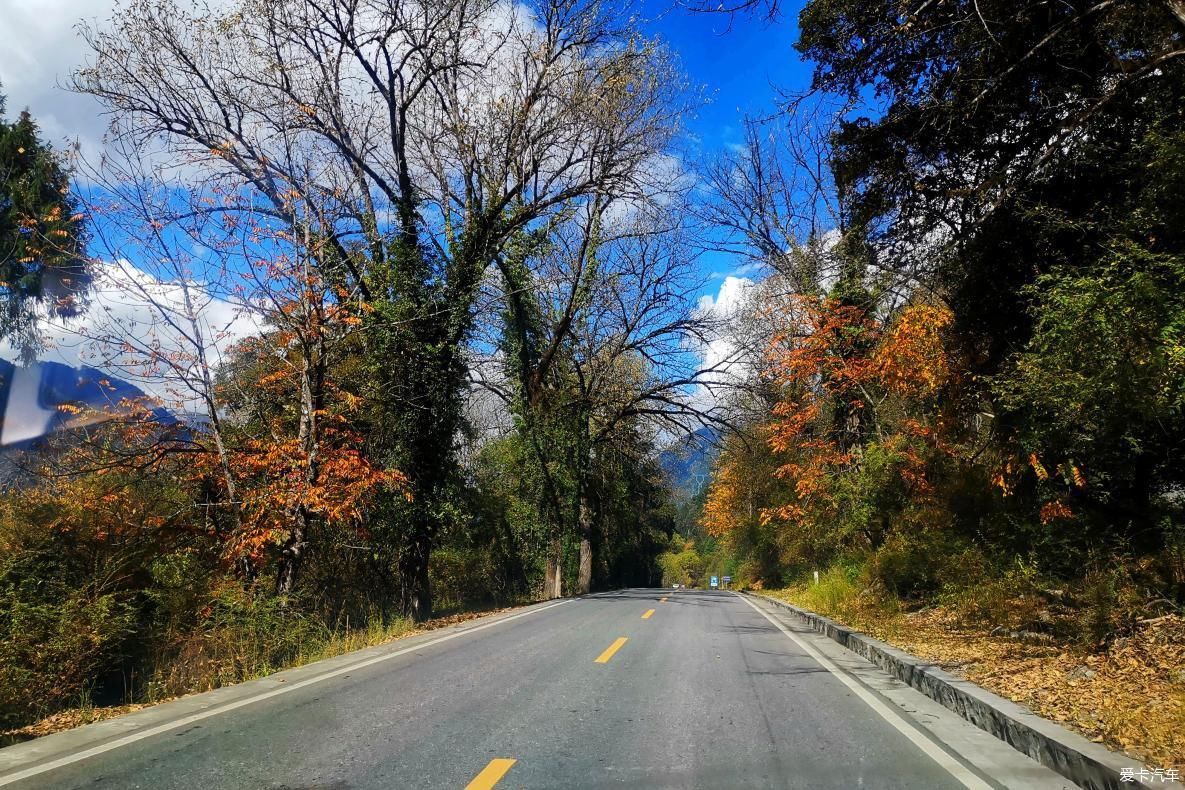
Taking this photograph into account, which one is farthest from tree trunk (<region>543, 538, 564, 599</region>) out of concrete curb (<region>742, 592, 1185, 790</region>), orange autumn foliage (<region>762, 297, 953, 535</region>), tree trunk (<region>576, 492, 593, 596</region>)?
concrete curb (<region>742, 592, 1185, 790</region>)

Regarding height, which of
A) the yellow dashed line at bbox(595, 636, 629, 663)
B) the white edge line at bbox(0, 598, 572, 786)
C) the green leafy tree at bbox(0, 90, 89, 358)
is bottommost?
the yellow dashed line at bbox(595, 636, 629, 663)

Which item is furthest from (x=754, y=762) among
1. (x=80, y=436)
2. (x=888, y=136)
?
(x=80, y=436)

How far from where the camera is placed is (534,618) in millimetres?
14914

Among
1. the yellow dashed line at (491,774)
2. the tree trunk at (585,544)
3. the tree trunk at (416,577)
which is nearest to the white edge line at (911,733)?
the yellow dashed line at (491,774)

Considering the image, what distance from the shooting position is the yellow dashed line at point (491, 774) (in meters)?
4.23

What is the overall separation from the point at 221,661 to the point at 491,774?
6.68m

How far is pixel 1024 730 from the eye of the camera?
4.98 m

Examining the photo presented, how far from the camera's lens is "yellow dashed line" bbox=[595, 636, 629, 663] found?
29.7 ft

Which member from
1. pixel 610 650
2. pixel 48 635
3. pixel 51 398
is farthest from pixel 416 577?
pixel 51 398

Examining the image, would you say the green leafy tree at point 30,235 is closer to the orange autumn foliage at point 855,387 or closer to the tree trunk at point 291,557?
the tree trunk at point 291,557

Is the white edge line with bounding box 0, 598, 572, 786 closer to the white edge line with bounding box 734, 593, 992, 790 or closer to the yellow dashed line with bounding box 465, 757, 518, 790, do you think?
the yellow dashed line with bounding box 465, 757, 518, 790

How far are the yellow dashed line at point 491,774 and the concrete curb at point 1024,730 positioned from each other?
11.5 feet

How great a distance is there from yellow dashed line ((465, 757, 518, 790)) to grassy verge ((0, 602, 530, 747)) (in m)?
4.31

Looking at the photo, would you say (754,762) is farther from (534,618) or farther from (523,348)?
(523,348)
